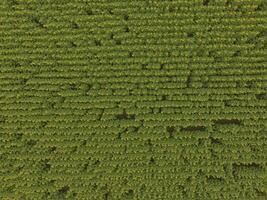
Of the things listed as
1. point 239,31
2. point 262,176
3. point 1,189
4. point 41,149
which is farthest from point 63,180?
point 239,31

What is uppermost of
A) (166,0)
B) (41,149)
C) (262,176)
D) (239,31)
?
(166,0)

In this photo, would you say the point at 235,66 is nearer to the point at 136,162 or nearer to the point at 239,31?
the point at 239,31

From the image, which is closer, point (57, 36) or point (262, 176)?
point (262, 176)

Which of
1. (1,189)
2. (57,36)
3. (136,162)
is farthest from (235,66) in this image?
(1,189)

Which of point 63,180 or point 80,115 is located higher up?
point 80,115

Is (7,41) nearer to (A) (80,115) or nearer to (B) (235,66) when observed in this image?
(A) (80,115)

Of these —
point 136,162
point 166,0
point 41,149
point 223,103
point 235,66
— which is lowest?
point 136,162
